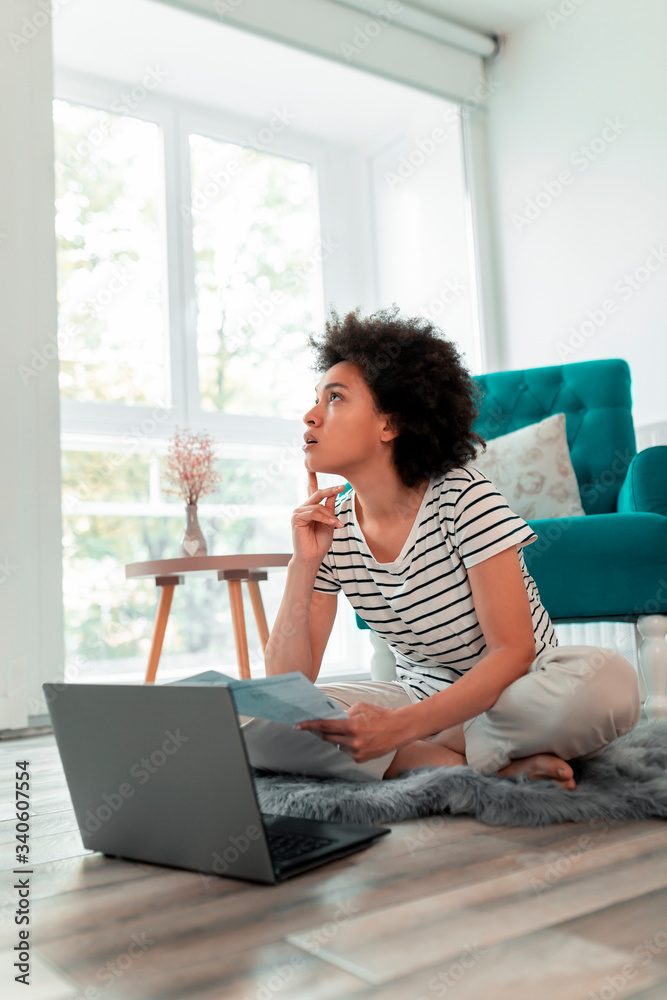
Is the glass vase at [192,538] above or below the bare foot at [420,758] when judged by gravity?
above

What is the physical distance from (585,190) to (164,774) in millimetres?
3172

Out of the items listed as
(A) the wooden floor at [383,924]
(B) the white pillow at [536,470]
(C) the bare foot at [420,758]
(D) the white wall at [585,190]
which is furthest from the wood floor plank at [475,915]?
(D) the white wall at [585,190]

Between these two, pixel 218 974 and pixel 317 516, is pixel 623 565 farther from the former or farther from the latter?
pixel 218 974

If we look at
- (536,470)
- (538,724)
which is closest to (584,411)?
(536,470)

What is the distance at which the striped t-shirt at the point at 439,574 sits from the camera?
125 centimetres

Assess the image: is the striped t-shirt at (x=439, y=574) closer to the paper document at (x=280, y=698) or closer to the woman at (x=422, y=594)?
the woman at (x=422, y=594)

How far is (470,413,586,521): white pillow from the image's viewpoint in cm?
229

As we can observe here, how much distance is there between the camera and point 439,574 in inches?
51.6

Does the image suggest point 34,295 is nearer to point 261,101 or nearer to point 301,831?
point 261,101

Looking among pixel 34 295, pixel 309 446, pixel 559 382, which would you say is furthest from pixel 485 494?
pixel 34 295

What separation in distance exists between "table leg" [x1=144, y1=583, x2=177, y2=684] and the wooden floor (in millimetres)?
1517

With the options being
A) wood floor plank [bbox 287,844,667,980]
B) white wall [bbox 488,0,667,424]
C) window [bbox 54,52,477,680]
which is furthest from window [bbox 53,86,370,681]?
wood floor plank [bbox 287,844,667,980]

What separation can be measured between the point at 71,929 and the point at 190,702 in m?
0.22

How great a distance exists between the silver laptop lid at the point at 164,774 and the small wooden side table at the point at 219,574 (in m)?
1.43
